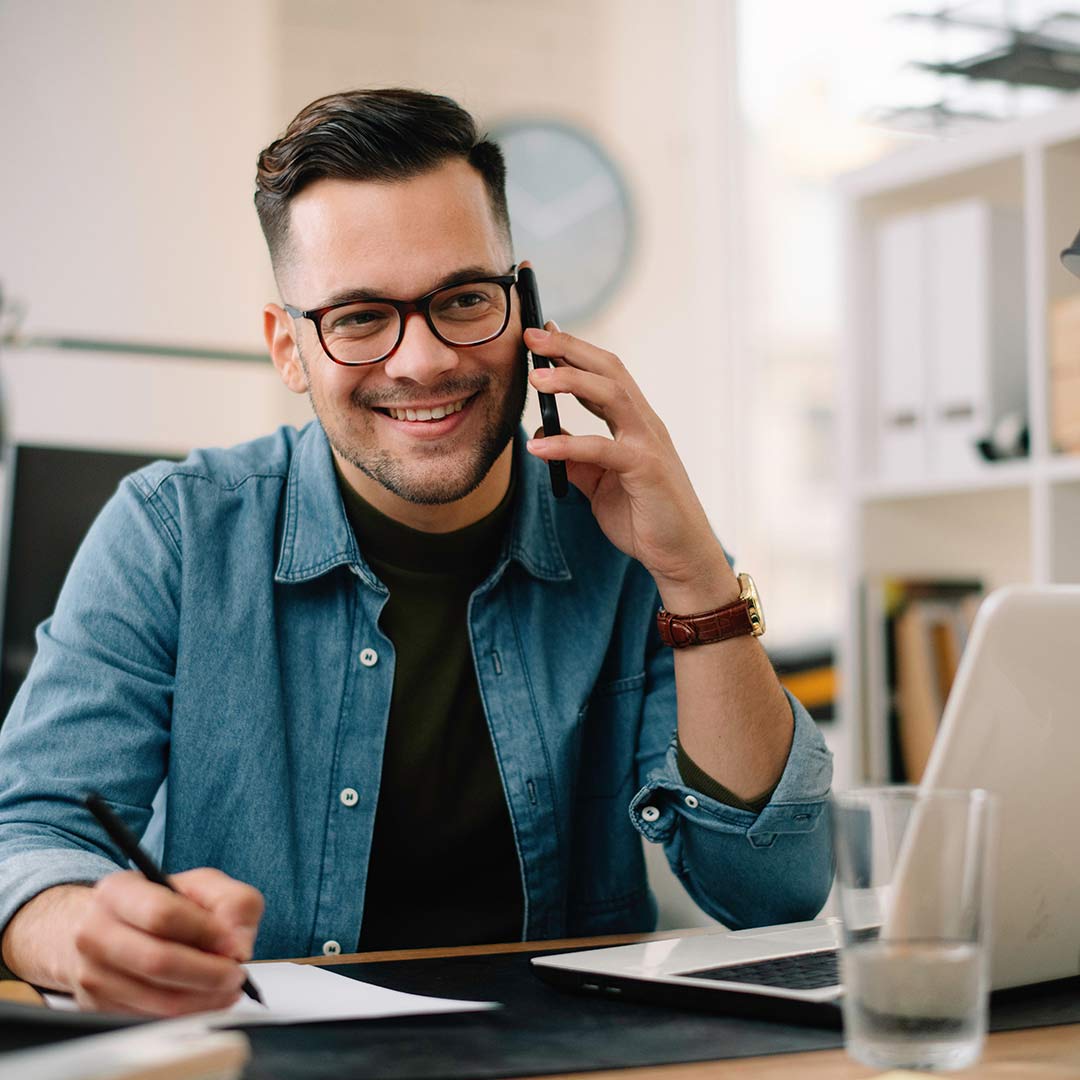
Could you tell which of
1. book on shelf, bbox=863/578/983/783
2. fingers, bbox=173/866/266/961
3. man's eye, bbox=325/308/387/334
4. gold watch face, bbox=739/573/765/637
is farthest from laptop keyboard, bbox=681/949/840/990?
book on shelf, bbox=863/578/983/783

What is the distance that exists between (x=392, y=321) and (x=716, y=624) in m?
0.41

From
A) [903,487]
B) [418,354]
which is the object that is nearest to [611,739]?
[418,354]

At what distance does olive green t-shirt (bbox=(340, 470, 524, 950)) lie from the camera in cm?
127

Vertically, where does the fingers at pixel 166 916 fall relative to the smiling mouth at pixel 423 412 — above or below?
below

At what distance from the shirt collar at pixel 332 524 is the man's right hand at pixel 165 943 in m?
0.53

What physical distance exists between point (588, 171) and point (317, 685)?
2.52m

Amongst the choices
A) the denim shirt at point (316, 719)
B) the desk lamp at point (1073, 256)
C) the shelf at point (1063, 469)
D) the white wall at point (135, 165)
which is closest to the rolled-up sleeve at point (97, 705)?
the denim shirt at point (316, 719)

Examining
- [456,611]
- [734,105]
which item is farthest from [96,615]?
[734,105]

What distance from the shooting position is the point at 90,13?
10.0 ft

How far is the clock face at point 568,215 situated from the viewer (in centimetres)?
348

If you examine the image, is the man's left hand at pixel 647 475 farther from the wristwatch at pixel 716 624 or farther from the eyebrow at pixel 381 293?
the eyebrow at pixel 381 293

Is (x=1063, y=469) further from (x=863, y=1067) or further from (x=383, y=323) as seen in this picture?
(x=863, y=1067)

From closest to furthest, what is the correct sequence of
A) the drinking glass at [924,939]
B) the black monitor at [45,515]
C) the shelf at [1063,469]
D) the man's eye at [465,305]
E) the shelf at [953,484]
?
1. the drinking glass at [924,939]
2. the man's eye at [465,305]
3. the black monitor at [45,515]
4. the shelf at [1063,469]
5. the shelf at [953,484]

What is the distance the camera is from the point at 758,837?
3.87ft
